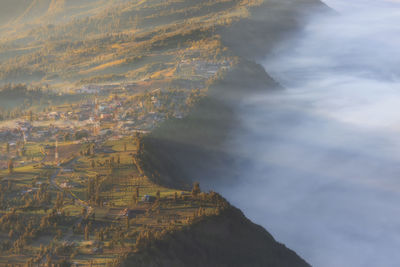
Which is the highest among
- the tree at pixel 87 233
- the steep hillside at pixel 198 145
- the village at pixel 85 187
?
the tree at pixel 87 233

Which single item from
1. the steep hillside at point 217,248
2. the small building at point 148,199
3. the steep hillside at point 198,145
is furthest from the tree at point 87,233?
the steep hillside at point 198,145

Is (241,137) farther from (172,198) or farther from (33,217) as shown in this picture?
(33,217)

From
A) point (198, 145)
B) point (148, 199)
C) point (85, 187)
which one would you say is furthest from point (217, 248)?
point (198, 145)

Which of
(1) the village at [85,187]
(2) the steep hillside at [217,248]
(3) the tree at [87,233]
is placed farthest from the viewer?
(3) the tree at [87,233]

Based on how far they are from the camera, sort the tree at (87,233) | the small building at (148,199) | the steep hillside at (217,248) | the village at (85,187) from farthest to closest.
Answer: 1. the small building at (148,199)
2. the tree at (87,233)
3. the village at (85,187)
4. the steep hillside at (217,248)

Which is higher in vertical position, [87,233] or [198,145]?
[87,233]

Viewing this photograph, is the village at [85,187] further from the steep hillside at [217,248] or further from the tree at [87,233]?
the steep hillside at [217,248]

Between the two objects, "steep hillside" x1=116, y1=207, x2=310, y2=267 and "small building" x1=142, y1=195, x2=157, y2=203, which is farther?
"small building" x1=142, y1=195, x2=157, y2=203

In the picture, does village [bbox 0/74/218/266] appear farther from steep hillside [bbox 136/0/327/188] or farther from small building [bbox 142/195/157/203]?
steep hillside [bbox 136/0/327/188]

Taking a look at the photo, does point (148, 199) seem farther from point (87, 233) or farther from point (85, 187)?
point (85, 187)

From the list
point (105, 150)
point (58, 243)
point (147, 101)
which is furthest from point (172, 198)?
point (147, 101)

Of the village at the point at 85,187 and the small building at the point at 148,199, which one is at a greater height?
the small building at the point at 148,199

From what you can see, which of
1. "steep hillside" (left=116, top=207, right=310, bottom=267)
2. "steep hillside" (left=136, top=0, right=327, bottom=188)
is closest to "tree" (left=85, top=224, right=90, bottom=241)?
"steep hillside" (left=116, top=207, right=310, bottom=267)
